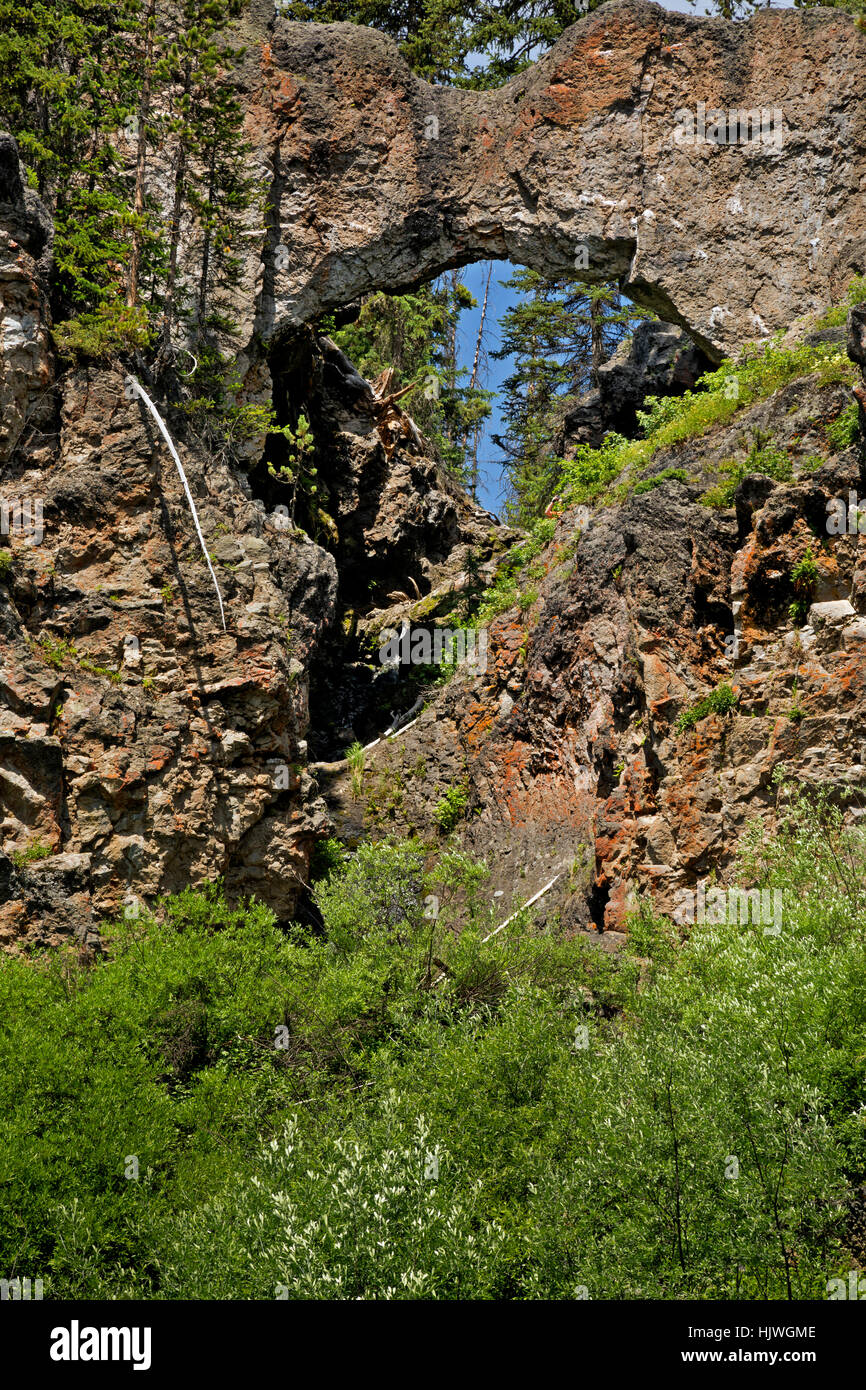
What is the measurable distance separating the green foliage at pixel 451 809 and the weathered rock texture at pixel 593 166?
26.5ft

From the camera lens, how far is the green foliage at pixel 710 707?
13336 mm


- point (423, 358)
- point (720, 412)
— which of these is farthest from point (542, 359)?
point (720, 412)

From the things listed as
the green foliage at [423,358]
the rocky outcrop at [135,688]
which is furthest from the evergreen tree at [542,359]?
the rocky outcrop at [135,688]

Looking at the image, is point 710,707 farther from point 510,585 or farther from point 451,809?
point 510,585

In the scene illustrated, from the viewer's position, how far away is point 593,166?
1819 cm

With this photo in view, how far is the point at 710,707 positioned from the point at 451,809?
5.43m

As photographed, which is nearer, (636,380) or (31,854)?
(31,854)

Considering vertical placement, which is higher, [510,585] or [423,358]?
[423,358]

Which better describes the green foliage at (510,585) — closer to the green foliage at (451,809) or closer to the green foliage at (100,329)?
the green foliage at (451,809)

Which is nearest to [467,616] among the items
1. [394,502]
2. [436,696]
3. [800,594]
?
[436,696]

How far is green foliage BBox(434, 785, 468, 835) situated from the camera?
686 inches

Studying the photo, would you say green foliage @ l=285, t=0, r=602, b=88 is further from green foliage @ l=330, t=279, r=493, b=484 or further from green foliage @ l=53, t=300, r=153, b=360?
green foliage @ l=53, t=300, r=153, b=360

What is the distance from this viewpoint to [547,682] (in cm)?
1662

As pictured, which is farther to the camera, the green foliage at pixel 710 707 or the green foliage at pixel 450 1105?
the green foliage at pixel 710 707
